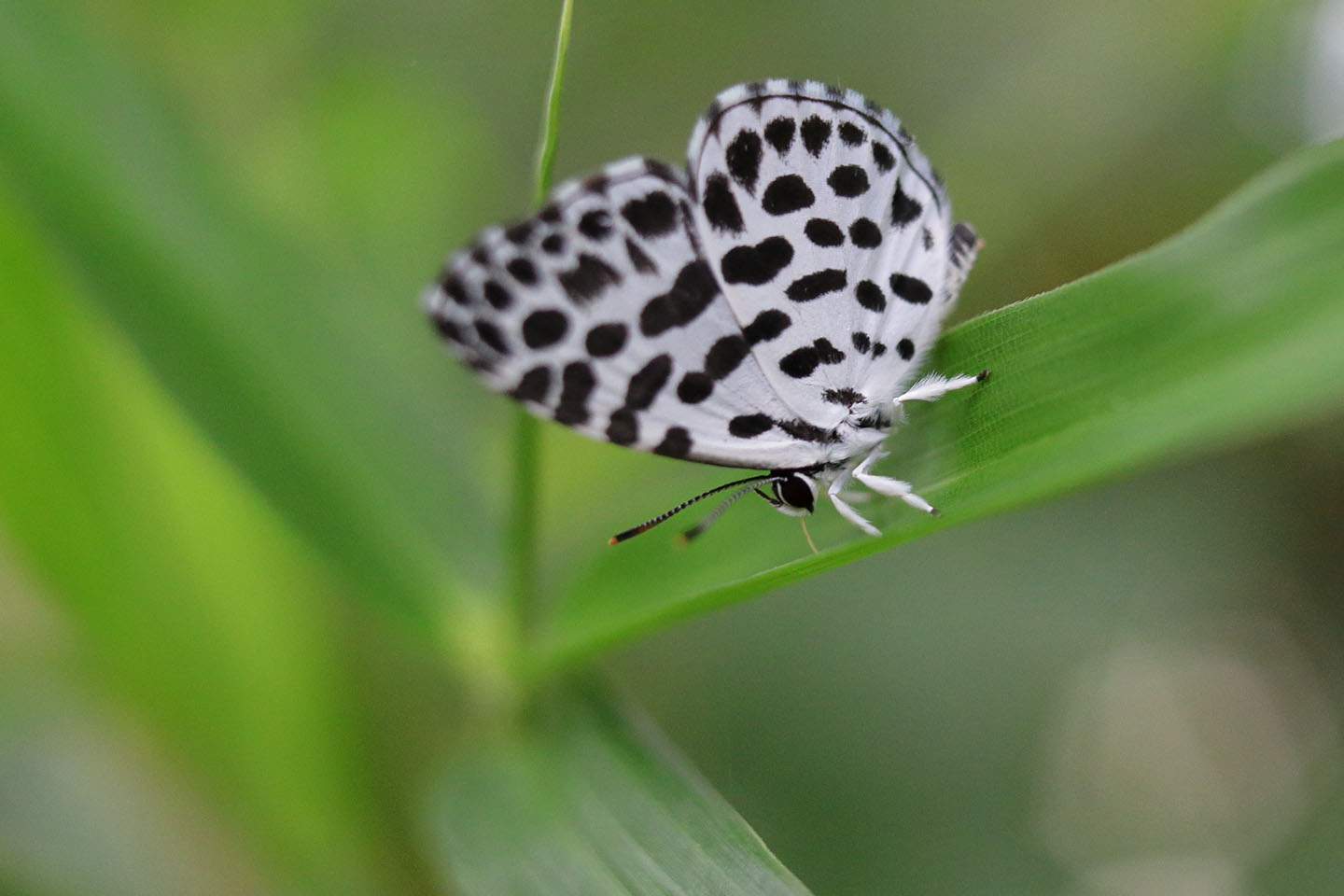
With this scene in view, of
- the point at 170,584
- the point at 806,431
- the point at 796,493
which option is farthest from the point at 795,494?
the point at 170,584

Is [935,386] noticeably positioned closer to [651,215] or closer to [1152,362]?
[1152,362]

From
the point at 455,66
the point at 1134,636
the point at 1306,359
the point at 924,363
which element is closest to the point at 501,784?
the point at 924,363

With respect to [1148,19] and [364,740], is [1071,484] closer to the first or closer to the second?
[364,740]

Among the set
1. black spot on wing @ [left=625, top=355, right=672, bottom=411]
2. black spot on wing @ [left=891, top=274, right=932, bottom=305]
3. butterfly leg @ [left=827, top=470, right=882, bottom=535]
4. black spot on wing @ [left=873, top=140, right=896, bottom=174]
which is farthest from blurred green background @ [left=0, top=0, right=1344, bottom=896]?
black spot on wing @ [left=873, top=140, right=896, bottom=174]

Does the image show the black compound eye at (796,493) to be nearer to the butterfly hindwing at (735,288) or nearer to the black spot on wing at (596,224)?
the butterfly hindwing at (735,288)

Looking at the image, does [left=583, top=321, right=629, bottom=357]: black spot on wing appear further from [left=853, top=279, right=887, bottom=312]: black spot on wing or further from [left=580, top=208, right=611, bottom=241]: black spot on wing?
[left=853, top=279, right=887, bottom=312]: black spot on wing

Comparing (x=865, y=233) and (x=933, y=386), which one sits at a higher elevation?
(x=865, y=233)
